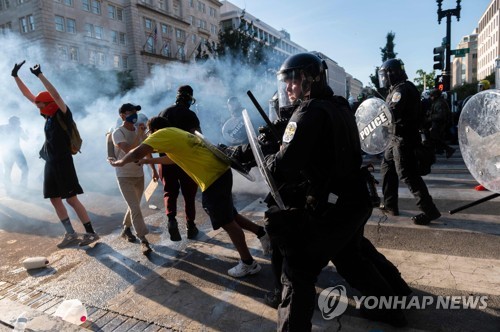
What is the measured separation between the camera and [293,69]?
2.31m

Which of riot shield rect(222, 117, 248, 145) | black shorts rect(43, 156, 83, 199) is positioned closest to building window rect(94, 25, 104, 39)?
riot shield rect(222, 117, 248, 145)

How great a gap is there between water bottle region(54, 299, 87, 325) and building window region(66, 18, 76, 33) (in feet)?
120

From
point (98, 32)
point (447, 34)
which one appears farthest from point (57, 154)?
point (98, 32)

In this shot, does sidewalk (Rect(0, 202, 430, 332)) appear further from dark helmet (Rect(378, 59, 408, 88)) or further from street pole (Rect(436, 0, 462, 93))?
street pole (Rect(436, 0, 462, 93))

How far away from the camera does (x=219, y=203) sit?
10.5 ft

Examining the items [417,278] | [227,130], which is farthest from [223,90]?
[417,278]

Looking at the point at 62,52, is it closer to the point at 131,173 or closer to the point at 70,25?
the point at 70,25

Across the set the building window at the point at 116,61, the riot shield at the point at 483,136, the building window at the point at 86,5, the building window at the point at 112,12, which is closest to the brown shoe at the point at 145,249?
the riot shield at the point at 483,136

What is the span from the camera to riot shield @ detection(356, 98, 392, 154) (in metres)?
4.02

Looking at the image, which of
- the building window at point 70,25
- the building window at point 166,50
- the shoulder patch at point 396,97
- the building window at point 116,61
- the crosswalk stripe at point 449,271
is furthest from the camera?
the building window at point 166,50

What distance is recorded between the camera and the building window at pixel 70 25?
33.1 m

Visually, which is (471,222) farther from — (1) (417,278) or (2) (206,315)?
(2) (206,315)

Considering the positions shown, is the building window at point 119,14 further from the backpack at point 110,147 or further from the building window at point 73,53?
the backpack at point 110,147

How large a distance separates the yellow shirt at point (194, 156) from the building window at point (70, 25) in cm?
3609
